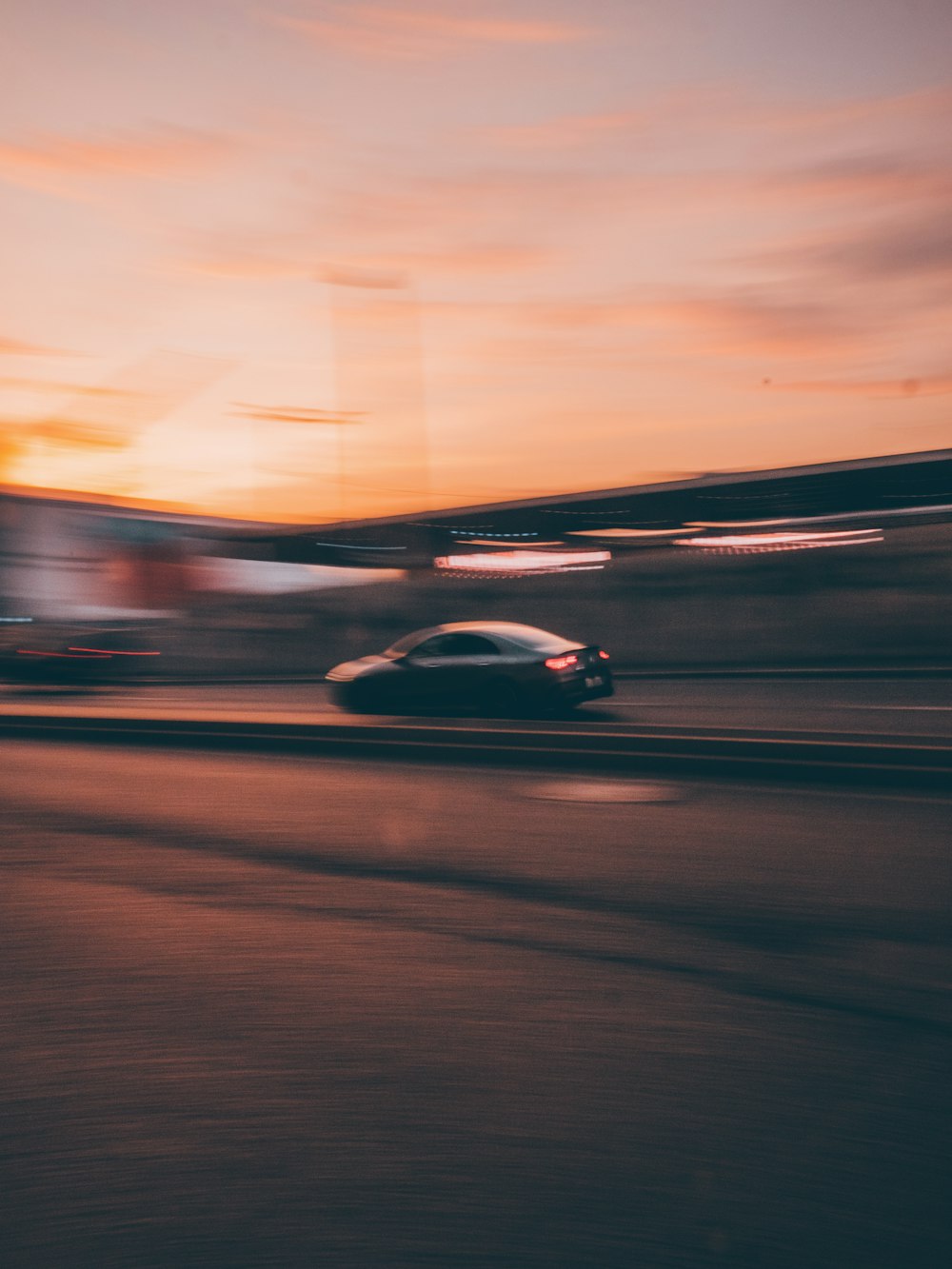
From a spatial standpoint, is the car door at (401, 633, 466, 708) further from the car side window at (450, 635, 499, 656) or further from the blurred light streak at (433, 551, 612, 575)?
the blurred light streak at (433, 551, 612, 575)

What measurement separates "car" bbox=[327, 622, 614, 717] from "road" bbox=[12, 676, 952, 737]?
66 centimetres

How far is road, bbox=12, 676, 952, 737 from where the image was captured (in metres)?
15.3

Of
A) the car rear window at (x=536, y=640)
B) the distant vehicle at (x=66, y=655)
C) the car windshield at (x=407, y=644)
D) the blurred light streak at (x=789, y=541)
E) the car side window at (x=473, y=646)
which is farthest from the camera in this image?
the blurred light streak at (x=789, y=541)

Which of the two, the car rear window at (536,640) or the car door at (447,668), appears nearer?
the car rear window at (536,640)

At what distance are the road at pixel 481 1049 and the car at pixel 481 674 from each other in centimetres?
743

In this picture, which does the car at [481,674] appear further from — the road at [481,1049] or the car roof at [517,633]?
the road at [481,1049]

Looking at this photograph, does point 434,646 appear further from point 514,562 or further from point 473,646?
point 514,562

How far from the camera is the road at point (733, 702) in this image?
50.1 ft

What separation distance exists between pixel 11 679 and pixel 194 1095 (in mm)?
23786

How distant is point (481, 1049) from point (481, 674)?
11.7 metres

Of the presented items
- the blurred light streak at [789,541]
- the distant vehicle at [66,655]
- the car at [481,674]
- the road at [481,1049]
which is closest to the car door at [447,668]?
the car at [481,674]

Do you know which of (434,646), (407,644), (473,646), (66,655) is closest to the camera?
(473,646)

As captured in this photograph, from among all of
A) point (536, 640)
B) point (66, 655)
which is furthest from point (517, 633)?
point (66, 655)

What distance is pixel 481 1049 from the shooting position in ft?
13.4
